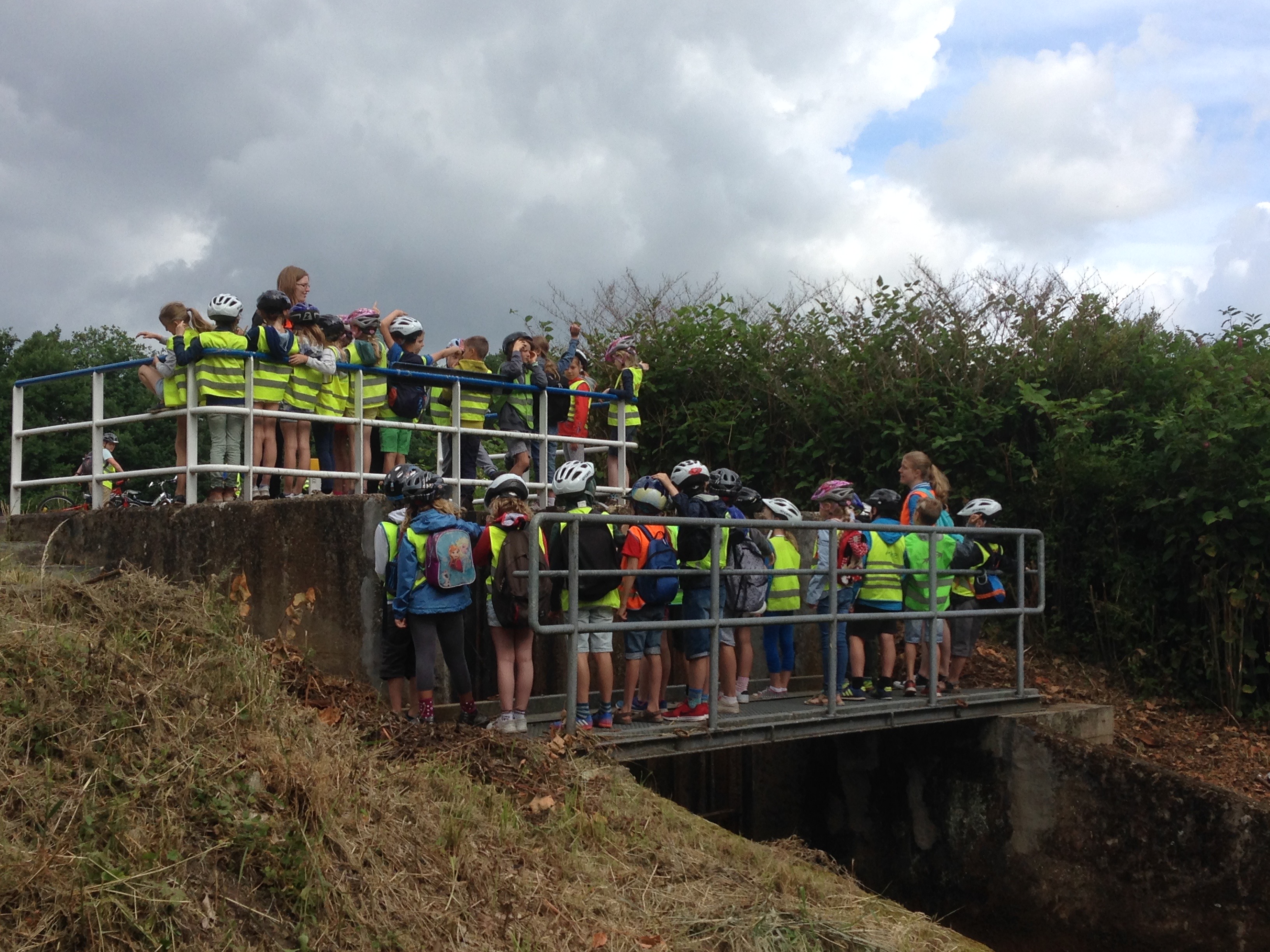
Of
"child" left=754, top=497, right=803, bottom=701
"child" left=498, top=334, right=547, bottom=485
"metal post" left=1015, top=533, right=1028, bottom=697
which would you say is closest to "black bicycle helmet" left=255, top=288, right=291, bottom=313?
"child" left=498, top=334, right=547, bottom=485

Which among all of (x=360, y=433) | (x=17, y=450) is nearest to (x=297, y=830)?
(x=360, y=433)

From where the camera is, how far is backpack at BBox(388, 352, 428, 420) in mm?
9961

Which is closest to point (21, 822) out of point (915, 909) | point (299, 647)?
point (299, 647)

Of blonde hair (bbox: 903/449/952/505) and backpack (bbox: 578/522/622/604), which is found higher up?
blonde hair (bbox: 903/449/952/505)

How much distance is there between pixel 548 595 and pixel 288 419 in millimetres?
2811

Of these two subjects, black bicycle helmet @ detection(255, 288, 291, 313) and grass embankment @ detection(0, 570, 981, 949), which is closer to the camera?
grass embankment @ detection(0, 570, 981, 949)

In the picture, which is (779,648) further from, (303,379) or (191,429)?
(191,429)

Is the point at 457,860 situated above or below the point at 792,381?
below

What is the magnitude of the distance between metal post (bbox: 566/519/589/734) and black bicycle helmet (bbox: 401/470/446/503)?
0.97 m

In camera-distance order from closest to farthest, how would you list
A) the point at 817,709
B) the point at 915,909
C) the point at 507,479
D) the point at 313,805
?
the point at 313,805 < the point at 507,479 < the point at 817,709 < the point at 915,909

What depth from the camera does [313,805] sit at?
5.71 m

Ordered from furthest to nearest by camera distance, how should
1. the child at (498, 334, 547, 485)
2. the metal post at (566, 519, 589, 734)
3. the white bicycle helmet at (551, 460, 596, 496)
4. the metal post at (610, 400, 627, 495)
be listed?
the metal post at (610, 400, 627, 495)
the child at (498, 334, 547, 485)
the white bicycle helmet at (551, 460, 596, 496)
the metal post at (566, 519, 589, 734)

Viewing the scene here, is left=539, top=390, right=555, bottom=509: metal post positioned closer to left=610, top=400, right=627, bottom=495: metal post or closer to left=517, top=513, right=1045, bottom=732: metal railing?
left=610, top=400, right=627, bottom=495: metal post

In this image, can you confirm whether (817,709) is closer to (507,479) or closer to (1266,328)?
(507,479)
